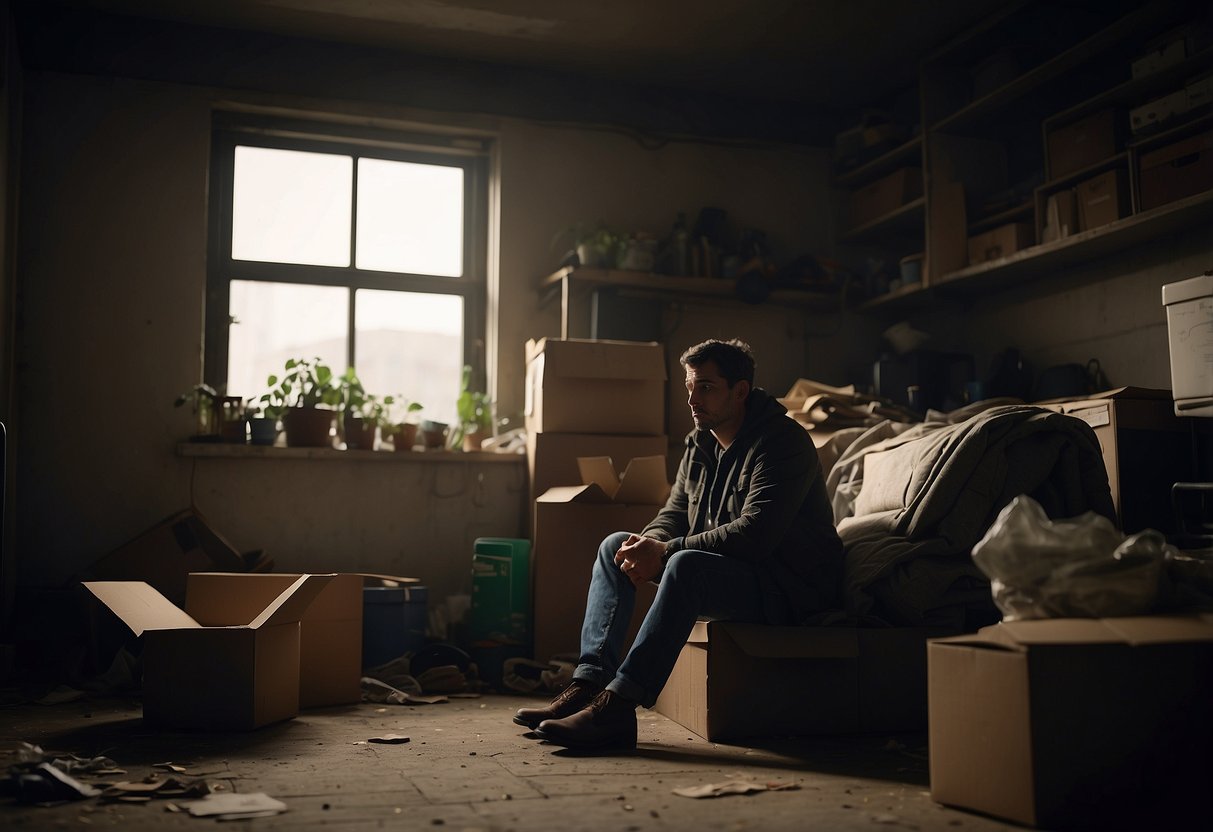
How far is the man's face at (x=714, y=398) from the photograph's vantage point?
107 inches

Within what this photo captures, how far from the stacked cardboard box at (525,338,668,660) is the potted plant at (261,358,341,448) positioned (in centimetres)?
81

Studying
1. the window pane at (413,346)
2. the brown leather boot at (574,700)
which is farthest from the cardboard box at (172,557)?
the brown leather boot at (574,700)

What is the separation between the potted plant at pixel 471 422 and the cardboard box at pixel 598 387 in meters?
0.40

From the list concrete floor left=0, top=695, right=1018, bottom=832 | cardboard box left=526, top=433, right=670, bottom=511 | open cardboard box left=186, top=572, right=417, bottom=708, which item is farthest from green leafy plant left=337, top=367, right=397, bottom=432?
concrete floor left=0, top=695, right=1018, bottom=832

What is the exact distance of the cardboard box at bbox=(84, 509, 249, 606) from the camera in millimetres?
3645

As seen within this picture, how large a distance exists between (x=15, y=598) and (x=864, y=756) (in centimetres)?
318

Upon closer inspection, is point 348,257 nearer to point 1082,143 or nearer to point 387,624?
point 387,624

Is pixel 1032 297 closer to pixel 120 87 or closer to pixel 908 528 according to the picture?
pixel 908 528

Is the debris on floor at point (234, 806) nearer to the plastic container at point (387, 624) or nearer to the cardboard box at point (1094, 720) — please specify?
the cardboard box at point (1094, 720)

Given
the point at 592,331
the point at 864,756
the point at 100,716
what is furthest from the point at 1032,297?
the point at 100,716

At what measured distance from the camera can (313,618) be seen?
305 centimetres

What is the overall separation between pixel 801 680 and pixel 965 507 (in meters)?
0.61

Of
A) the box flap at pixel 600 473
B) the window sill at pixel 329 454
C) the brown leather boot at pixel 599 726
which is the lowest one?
the brown leather boot at pixel 599 726

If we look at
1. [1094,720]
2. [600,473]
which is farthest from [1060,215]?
[1094,720]
